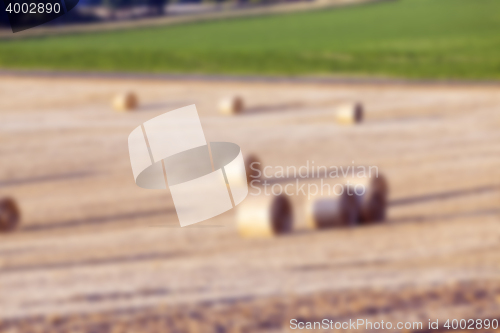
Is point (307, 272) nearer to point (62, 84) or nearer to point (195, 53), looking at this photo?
point (62, 84)

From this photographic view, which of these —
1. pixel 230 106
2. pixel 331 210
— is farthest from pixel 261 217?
pixel 230 106

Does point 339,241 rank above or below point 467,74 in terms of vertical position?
above

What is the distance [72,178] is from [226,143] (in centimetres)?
190

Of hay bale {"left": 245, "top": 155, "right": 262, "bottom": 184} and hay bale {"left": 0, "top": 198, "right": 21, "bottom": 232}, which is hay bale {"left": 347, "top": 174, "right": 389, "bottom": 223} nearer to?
hay bale {"left": 245, "top": 155, "right": 262, "bottom": 184}

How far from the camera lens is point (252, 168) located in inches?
212

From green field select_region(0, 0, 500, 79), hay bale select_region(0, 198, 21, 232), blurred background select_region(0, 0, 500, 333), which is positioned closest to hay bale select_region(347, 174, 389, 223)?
blurred background select_region(0, 0, 500, 333)

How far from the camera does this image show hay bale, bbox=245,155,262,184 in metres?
5.28

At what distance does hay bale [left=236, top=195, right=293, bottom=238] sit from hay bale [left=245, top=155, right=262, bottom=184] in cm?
116

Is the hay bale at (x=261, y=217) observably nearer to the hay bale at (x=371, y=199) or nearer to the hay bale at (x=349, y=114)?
the hay bale at (x=371, y=199)

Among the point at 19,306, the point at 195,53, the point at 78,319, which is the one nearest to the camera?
the point at 78,319

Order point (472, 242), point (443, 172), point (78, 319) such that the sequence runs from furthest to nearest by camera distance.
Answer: point (443, 172) < point (472, 242) < point (78, 319)

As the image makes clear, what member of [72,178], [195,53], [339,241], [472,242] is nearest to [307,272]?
[339,241]

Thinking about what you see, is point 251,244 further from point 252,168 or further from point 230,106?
point 230,106

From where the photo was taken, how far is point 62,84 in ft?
36.4
